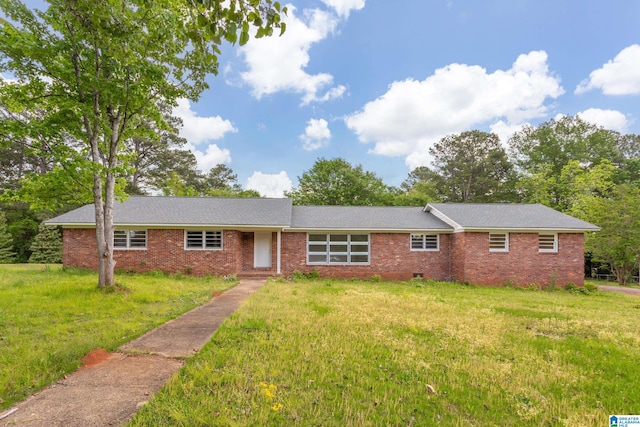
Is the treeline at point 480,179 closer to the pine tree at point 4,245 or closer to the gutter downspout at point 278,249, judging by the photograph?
the pine tree at point 4,245

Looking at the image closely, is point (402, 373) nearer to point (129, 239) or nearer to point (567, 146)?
point (129, 239)

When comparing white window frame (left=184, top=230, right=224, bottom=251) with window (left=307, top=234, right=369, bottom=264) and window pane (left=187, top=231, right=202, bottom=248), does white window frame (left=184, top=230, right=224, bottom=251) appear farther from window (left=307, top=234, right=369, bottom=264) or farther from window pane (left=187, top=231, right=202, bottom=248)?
window (left=307, top=234, right=369, bottom=264)

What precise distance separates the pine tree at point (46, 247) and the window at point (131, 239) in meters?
12.9

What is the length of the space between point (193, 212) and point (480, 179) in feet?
102

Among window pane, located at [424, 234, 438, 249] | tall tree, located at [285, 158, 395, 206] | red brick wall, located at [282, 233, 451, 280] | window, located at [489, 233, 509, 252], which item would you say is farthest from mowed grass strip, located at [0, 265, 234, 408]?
tall tree, located at [285, 158, 395, 206]

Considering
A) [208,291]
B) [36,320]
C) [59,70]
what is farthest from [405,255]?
[59,70]

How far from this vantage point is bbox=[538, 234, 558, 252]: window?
1423 centimetres

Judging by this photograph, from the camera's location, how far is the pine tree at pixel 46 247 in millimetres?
22031

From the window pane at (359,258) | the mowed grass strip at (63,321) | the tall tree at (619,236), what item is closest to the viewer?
the mowed grass strip at (63,321)

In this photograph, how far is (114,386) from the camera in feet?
10.7

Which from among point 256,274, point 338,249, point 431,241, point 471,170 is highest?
point 471,170

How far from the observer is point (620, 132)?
113 ft

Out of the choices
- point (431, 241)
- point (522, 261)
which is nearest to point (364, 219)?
point (431, 241)

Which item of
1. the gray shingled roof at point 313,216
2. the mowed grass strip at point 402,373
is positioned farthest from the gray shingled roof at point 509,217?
the mowed grass strip at point 402,373
